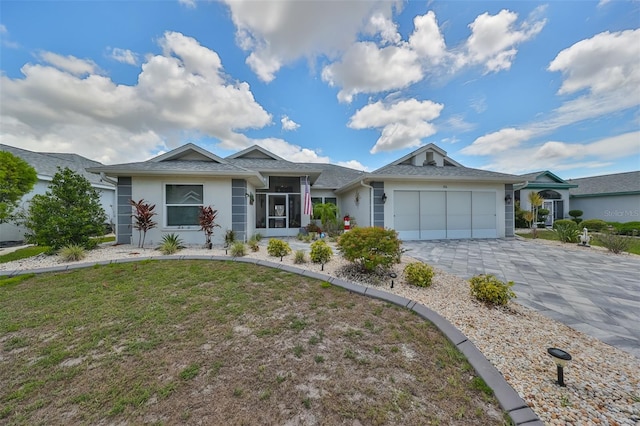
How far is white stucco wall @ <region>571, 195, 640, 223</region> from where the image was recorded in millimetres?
17188

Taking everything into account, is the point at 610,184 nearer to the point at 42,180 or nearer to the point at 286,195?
the point at 286,195

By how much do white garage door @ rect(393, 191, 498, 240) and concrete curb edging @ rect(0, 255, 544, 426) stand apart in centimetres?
739

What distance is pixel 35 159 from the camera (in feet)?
44.5

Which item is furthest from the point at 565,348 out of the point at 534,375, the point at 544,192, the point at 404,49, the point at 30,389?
the point at 544,192

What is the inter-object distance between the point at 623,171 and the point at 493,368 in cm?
3203

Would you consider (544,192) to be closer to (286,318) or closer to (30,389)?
(286,318)

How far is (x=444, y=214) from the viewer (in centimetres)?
1173

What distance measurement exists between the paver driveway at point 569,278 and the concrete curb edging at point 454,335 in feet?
6.73

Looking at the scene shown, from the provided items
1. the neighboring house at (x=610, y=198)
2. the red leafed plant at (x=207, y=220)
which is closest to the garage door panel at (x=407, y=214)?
the red leafed plant at (x=207, y=220)

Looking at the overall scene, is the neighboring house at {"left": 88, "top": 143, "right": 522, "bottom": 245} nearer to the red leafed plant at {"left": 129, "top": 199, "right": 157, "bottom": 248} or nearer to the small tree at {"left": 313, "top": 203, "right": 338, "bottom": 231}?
the red leafed plant at {"left": 129, "top": 199, "right": 157, "bottom": 248}

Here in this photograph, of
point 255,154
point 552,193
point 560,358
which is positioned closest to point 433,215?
point 560,358

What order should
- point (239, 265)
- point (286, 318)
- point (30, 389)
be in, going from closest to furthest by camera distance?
point (30, 389) < point (286, 318) < point (239, 265)

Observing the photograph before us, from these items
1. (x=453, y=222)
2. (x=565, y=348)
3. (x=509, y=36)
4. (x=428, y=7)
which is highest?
(x=428, y=7)

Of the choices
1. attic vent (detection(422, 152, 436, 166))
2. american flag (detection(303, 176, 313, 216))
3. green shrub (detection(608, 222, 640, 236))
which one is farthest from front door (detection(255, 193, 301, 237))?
green shrub (detection(608, 222, 640, 236))
